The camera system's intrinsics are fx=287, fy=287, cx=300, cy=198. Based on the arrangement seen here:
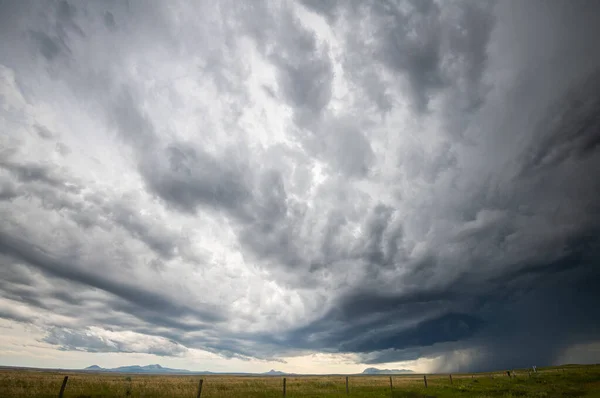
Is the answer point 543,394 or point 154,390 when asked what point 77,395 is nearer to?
point 154,390

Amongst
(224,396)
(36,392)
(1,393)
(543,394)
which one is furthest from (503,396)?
(1,393)

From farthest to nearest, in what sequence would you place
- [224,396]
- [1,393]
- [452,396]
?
1. [452,396]
2. [224,396]
3. [1,393]

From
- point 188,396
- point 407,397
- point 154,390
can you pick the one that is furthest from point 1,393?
point 407,397

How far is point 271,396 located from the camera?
33344mm

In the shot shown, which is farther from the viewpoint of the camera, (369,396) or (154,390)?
(369,396)

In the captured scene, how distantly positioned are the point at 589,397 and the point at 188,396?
43.2 metres

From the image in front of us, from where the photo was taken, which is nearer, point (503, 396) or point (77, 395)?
point (77, 395)

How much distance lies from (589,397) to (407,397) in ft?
62.9

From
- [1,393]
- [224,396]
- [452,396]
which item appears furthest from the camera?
[452,396]

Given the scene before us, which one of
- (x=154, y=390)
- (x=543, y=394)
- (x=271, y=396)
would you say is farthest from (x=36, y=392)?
(x=543, y=394)

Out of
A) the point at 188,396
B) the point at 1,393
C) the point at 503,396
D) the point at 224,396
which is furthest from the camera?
the point at 503,396

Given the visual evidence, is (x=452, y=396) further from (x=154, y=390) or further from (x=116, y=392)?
(x=116, y=392)

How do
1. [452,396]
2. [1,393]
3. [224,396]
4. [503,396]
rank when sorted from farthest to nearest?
[452,396]
[503,396]
[224,396]
[1,393]

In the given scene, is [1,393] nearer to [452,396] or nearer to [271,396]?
[271,396]
